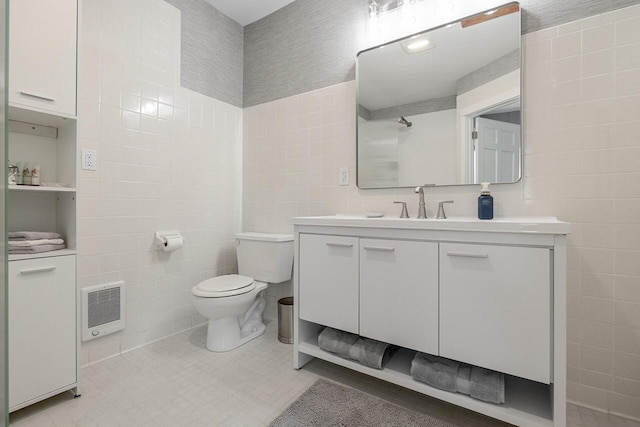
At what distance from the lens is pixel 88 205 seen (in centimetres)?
173

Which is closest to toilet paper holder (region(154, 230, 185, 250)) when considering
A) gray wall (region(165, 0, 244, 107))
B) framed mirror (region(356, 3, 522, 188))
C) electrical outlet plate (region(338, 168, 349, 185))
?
gray wall (region(165, 0, 244, 107))

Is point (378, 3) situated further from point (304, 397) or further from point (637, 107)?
point (304, 397)

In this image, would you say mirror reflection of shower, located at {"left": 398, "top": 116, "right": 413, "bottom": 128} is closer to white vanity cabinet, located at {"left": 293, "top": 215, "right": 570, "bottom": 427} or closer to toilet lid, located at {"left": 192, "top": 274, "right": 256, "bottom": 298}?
white vanity cabinet, located at {"left": 293, "top": 215, "right": 570, "bottom": 427}

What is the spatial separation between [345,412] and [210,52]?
2.63 meters

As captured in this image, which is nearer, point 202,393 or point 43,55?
point 43,55

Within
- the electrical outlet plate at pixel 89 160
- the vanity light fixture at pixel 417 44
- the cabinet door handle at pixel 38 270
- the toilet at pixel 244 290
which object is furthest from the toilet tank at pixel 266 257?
the vanity light fixture at pixel 417 44

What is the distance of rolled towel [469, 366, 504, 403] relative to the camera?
45.9 inches

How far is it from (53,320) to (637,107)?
276 centimetres

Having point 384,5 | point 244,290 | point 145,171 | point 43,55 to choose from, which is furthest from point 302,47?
point 244,290

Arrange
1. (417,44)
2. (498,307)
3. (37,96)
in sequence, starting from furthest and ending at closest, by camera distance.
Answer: (417,44), (37,96), (498,307)

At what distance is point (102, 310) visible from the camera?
1776 mm

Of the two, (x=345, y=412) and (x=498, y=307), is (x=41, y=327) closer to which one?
(x=345, y=412)

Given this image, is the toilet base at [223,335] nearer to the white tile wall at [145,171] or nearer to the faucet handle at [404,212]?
the white tile wall at [145,171]

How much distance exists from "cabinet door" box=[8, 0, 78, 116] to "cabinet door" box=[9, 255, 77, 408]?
0.71 metres
